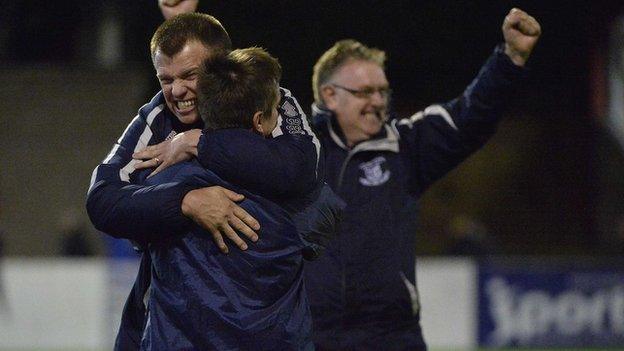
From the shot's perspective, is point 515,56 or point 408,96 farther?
point 408,96

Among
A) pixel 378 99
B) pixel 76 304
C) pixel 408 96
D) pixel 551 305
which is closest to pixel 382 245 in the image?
pixel 378 99

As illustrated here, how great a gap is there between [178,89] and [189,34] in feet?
0.53

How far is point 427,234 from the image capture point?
60.7 ft

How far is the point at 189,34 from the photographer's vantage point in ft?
10.6

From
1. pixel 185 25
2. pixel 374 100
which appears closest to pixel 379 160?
pixel 374 100

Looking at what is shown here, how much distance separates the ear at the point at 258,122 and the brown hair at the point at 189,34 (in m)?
0.38

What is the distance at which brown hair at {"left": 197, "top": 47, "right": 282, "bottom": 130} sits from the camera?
9.47 ft

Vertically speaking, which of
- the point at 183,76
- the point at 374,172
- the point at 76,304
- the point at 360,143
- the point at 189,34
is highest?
the point at 189,34

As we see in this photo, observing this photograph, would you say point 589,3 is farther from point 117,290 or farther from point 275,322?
point 275,322

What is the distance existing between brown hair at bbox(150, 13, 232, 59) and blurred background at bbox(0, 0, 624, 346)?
13.9 m

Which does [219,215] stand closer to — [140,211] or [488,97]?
[140,211]

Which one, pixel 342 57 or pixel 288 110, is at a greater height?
pixel 342 57

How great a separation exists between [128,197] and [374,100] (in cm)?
197

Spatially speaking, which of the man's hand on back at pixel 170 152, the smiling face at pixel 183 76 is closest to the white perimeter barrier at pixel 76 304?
the smiling face at pixel 183 76
